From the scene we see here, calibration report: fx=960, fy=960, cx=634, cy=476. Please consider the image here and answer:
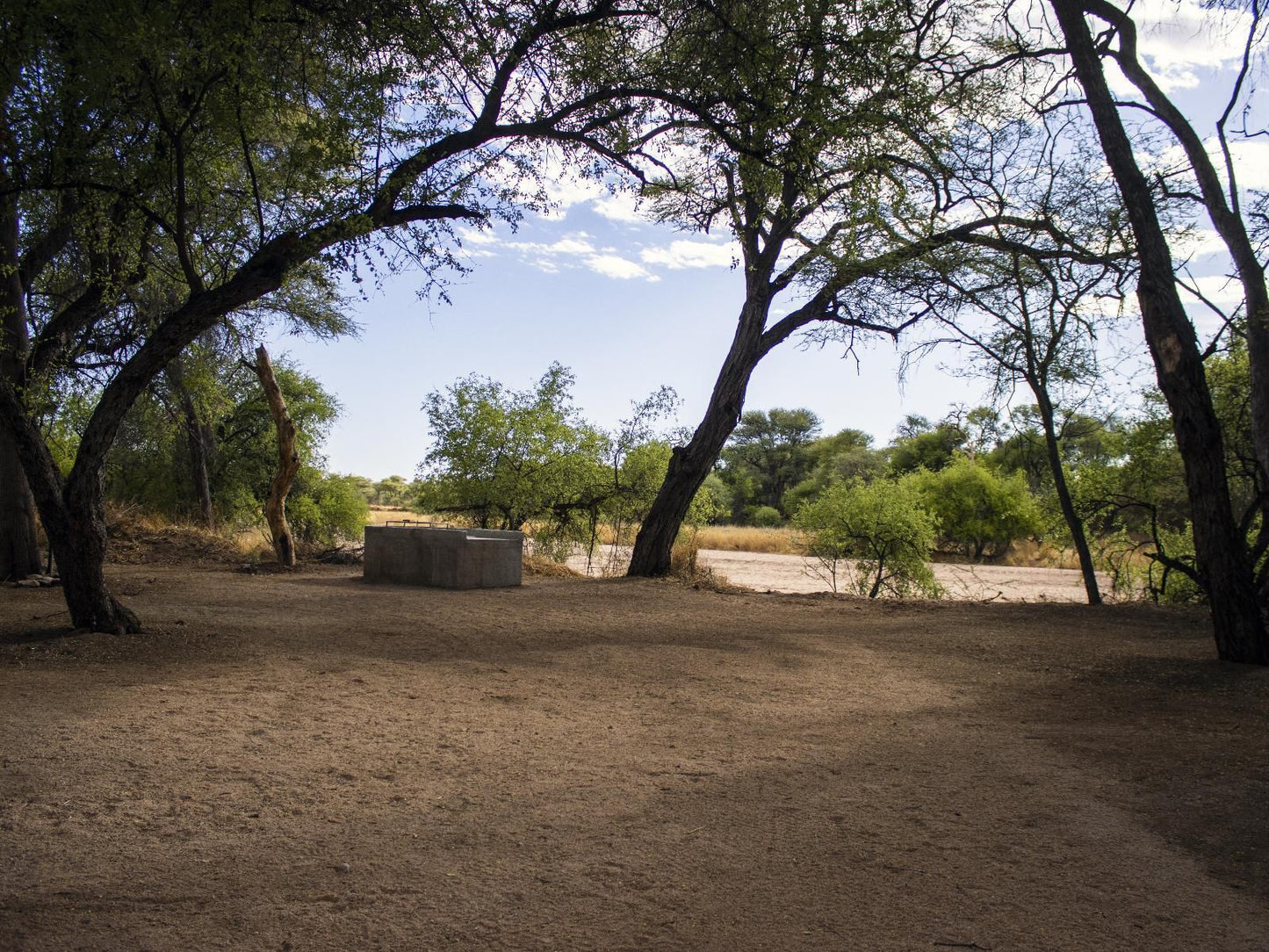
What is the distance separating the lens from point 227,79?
7324mm

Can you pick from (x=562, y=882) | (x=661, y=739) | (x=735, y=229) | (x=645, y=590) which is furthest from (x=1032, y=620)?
(x=562, y=882)

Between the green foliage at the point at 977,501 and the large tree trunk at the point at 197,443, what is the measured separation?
20444 mm

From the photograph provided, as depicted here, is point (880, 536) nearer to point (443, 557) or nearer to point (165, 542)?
point (443, 557)

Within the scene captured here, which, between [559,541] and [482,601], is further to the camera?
[559,541]

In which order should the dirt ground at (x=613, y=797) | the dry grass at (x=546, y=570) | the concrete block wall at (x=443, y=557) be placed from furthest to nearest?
the dry grass at (x=546, y=570) → the concrete block wall at (x=443, y=557) → the dirt ground at (x=613, y=797)

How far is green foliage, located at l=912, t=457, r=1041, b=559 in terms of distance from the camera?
103 feet

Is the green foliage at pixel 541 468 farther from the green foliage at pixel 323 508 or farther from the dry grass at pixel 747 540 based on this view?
the dry grass at pixel 747 540

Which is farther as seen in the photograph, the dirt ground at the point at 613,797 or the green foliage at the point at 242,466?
the green foliage at the point at 242,466

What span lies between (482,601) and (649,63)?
6.24 meters

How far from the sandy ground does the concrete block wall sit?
547 centimetres

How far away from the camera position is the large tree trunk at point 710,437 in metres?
14.5

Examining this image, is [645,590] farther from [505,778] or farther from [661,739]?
[505,778]

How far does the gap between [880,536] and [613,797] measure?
1323 centimetres

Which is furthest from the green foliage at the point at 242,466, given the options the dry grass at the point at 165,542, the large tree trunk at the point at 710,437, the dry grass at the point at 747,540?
the dry grass at the point at 747,540
